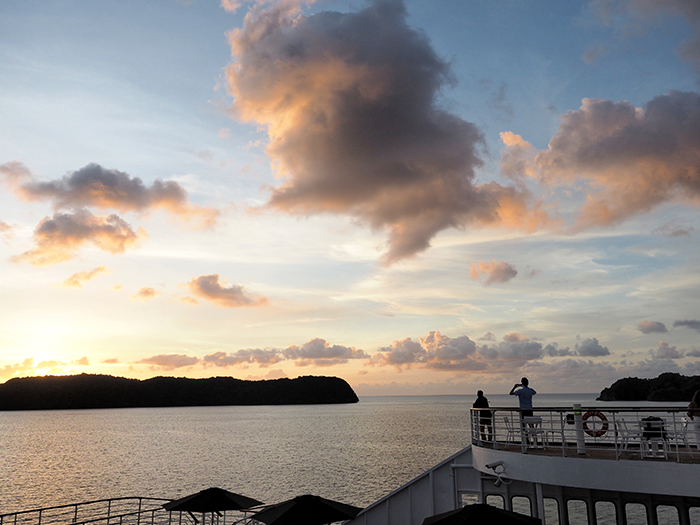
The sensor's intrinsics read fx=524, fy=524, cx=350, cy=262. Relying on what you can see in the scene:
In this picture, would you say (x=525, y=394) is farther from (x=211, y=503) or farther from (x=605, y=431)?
(x=211, y=503)

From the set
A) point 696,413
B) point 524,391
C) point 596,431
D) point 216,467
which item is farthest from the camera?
point 216,467

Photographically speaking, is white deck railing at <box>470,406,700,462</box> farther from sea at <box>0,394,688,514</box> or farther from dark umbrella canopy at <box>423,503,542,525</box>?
sea at <box>0,394,688,514</box>

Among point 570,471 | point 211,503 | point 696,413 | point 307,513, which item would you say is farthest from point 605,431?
point 211,503

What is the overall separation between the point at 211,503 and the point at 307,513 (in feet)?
12.3

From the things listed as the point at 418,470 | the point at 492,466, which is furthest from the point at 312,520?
the point at 418,470

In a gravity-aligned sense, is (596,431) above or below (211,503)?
above

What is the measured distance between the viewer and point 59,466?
8150cm

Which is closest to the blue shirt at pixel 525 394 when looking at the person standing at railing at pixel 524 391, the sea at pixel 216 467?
the person standing at railing at pixel 524 391

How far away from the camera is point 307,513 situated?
50.1ft

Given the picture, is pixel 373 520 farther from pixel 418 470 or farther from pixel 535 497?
pixel 418 470

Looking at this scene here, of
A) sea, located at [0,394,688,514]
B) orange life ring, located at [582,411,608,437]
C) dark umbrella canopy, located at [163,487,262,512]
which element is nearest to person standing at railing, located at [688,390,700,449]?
orange life ring, located at [582,411,608,437]

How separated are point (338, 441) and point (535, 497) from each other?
350 ft

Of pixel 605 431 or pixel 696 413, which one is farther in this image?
pixel 605 431

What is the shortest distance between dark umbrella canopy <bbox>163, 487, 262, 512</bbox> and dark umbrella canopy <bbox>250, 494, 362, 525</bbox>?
1373 mm
